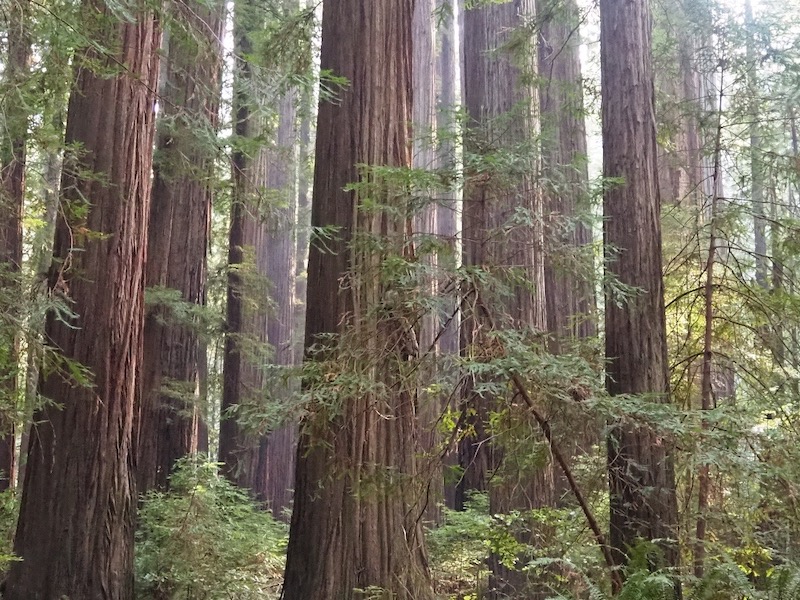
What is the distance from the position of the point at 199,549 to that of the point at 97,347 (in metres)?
2.40

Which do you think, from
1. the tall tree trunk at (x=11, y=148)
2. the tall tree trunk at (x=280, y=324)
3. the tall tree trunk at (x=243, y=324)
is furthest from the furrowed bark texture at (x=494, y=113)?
the tall tree trunk at (x=280, y=324)

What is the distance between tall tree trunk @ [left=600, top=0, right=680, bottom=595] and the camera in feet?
17.6

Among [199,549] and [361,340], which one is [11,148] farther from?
[199,549]

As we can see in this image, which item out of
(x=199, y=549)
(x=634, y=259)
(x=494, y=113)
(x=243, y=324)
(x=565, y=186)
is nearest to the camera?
(x=565, y=186)

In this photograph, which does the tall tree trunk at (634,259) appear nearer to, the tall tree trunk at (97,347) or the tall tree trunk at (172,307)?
the tall tree trunk at (97,347)

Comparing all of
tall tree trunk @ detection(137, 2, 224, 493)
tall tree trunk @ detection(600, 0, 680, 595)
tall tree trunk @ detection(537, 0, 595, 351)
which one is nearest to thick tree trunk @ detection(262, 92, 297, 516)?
tall tree trunk @ detection(137, 2, 224, 493)

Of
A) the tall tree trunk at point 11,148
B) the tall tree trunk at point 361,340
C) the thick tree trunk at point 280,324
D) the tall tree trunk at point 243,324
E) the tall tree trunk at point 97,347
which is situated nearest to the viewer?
the tall tree trunk at point 11,148

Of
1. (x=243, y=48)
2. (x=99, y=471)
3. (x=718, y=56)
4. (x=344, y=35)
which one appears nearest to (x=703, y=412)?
(x=344, y=35)

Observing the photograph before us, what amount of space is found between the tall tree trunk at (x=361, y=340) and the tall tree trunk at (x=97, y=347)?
1924 millimetres

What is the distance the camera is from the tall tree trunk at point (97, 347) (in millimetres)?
5754

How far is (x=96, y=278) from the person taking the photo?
20.0ft

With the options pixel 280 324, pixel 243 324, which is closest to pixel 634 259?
pixel 243 324

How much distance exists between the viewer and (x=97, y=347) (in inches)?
237

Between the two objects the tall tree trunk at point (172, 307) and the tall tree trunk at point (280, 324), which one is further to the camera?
the tall tree trunk at point (280, 324)
